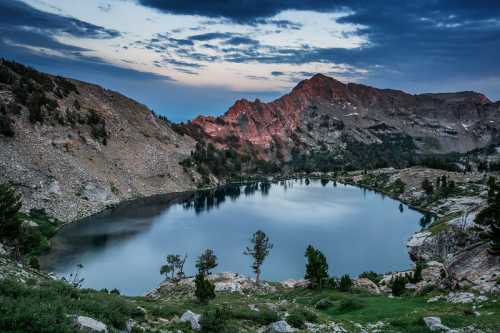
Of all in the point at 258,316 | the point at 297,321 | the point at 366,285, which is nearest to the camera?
the point at 297,321

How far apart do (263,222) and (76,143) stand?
241 feet

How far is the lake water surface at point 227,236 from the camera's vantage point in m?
68.9

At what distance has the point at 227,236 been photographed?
95.1 meters

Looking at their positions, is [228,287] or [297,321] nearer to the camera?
[297,321]

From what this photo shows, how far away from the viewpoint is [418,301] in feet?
102

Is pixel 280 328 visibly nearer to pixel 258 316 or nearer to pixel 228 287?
pixel 258 316

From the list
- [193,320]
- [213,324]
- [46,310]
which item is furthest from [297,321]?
[46,310]

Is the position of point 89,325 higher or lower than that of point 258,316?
higher

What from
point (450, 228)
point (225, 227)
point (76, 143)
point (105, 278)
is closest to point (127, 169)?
point (76, 143)

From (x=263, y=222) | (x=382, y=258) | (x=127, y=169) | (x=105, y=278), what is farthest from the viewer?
(x=127, y=169)

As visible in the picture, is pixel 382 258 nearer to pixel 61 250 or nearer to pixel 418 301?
pixel 418 301

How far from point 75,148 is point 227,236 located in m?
70.3

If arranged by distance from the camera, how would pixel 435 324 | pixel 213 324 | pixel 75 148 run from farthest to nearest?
pixel 75 148
pixel 435 324
pixel 213 324

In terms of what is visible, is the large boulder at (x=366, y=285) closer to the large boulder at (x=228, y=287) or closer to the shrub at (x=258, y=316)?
the large boulder at (x=228, y=287)
